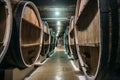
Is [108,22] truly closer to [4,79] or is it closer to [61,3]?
[4,79]

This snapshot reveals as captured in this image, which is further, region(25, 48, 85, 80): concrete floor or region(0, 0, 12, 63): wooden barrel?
region(25, 48, 85, 80): concrete floor

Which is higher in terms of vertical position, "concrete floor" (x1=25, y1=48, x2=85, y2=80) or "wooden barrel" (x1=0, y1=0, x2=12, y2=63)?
"wooden barrel" (x1=0, y1=0, x2=12, y2=63)

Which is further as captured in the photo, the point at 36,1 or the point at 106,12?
the point at 36,1

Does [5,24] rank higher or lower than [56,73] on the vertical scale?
higher

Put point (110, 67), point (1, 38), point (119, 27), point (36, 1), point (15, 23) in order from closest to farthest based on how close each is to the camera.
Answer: point (119, 27) → point (110, 67) → point (1, 38) → point (15, 23) → point (36, 1)

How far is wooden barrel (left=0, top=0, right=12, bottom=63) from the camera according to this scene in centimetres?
198

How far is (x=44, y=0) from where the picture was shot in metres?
5.59

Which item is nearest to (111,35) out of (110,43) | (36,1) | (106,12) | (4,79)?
(110,43)

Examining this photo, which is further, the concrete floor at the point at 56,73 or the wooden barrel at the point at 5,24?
the concrete floor at the point at 56,73

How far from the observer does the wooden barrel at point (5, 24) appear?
1982 millimetres

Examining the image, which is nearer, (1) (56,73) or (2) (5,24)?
(2) (5,24)

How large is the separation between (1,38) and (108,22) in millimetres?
1410

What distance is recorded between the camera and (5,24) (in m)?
2.12

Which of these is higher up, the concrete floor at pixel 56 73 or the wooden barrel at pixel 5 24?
the wooden barrel at pixel 5 24
